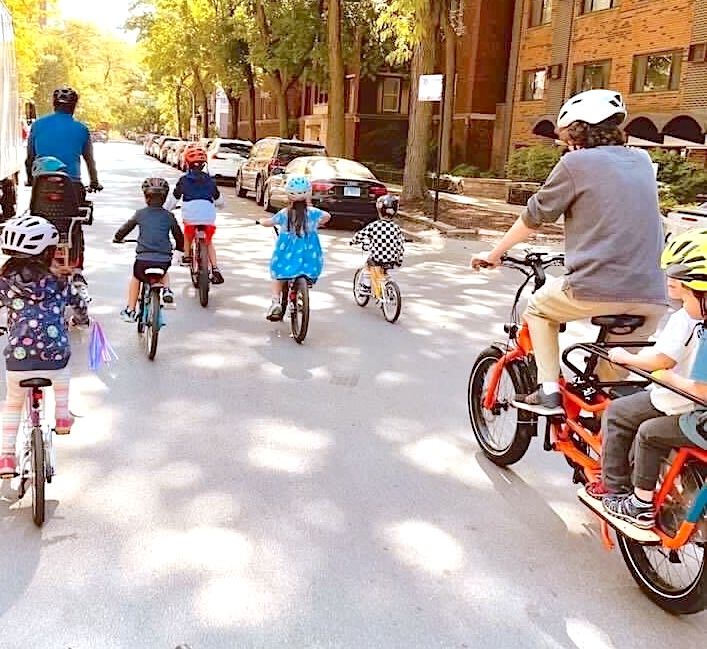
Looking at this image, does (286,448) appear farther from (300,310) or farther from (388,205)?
(388,205)

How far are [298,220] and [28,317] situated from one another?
13.7 feet

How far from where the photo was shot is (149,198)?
7102 mm

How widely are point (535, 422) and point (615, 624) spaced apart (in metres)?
1.49

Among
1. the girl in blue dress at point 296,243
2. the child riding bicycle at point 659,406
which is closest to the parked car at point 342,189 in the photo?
the girl in blue dress at point 296,243

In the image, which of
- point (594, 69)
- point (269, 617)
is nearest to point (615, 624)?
point (269, 617)

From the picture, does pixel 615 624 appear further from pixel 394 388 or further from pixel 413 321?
pixel 413 321

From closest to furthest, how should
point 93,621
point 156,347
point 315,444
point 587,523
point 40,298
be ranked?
point 93,621 → point 40,298 → point 587,523 → point 315,444 → point 156,347

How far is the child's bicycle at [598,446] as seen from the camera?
335 cm

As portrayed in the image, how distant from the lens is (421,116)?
20.1 m

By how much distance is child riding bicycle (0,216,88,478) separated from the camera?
404 cm

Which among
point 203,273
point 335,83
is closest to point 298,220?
point 203,273

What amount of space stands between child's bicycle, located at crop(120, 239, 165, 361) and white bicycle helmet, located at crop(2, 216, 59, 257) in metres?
2.74

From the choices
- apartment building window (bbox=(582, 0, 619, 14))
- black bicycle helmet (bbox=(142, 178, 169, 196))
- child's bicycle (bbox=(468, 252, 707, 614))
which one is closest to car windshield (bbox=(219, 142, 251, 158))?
apartment building window (bbox=(582, 0, 619, 14))

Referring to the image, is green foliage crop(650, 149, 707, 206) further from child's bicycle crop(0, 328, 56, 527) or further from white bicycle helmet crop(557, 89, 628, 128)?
child's bicycle crop(0, 328, 56, 527)
